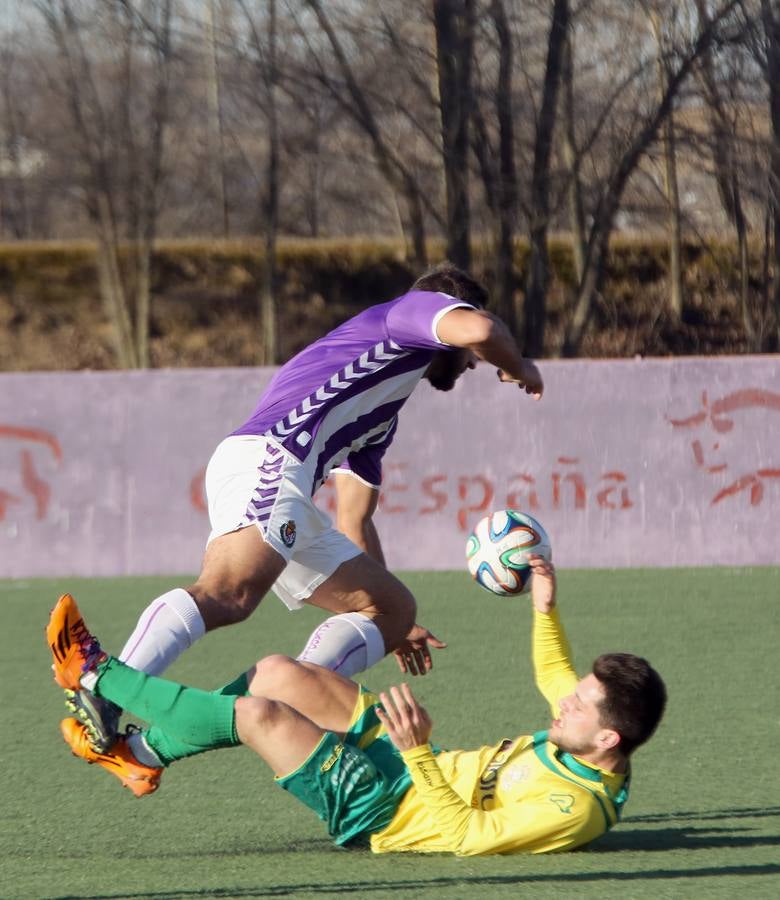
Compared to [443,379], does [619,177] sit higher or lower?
higher

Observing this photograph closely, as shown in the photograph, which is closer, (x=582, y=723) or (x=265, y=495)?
(x=582, y=723)

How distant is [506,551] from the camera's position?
209 inches

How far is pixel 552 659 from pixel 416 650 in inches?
29.7

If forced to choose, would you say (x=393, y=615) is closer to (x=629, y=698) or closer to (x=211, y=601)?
(x=211, y=601)

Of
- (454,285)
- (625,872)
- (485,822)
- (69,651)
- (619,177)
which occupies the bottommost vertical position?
(625,872)

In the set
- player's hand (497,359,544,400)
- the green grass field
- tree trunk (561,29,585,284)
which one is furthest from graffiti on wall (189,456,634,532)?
player's hand (497,359,544,400)

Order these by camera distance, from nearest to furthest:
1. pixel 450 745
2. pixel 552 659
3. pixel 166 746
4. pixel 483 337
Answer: pixel 166 746
pixel 483 337
pixel 552 659
pixel 450 745

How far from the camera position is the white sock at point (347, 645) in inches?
206

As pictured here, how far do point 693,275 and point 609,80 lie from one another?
7.67m

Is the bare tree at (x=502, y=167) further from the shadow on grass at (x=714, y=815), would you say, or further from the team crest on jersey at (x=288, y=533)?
the team crest on jersey at (x=288, y=533)

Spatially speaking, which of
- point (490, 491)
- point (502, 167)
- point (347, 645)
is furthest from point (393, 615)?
point (502, 167)

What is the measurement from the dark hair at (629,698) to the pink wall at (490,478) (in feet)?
25.5

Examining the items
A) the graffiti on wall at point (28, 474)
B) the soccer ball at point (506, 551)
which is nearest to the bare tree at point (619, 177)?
the graffiti on wall at point (28, 474)

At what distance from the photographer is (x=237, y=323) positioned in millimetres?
26953
